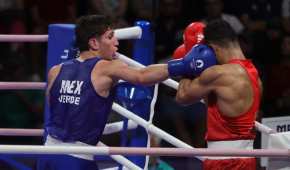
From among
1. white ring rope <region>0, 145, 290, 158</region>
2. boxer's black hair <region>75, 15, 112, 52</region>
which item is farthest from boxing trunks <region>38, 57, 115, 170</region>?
white ring rope <region>0, 145, 290, 158</region>

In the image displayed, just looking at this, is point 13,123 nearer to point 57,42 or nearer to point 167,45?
point 167,45

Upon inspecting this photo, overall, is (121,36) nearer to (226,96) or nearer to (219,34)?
(219,34)

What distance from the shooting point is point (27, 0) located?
820 centimetres

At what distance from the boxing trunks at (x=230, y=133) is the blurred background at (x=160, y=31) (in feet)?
10.2

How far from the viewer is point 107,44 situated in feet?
14.1

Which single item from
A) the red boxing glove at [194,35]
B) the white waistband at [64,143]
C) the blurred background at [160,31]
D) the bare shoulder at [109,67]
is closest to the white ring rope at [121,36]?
the red boxing glove at [194,35]

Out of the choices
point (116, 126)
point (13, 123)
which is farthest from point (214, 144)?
point (13, 123)

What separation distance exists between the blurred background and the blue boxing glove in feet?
10.6

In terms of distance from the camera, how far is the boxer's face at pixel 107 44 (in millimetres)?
4275

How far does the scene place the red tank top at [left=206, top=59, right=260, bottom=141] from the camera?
4.23 m

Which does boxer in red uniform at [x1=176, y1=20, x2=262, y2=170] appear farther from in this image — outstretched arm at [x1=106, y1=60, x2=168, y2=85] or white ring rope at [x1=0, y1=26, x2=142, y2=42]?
white ring rope at [x1=0, y1=26, x2=142, y2=42]

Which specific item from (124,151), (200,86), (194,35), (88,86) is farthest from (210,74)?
(124,151)

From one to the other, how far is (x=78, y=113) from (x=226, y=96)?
71cm

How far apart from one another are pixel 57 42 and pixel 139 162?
2.61ft
